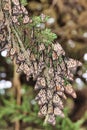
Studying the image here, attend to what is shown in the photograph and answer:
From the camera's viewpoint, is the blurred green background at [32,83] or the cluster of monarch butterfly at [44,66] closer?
the cluster of monarch butterfly at [44,66]

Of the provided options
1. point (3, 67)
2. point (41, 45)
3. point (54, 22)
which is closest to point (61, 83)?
point (41, 45)

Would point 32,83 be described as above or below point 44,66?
below

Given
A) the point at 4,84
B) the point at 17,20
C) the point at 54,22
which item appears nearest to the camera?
the point at 17,20

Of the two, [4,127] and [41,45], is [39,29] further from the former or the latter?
[4,127]

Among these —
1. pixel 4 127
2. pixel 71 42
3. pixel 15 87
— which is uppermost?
pixel 71 42

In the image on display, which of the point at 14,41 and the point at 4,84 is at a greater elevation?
the point at 14,41

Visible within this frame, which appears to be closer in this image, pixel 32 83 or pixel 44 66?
pixel 44 66
